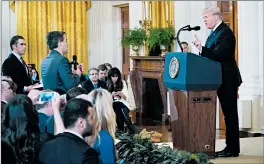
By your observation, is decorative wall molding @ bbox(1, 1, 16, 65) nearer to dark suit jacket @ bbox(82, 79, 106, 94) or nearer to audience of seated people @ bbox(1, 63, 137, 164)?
dark suit jacket @ bbox(82, 79, 106, 94)

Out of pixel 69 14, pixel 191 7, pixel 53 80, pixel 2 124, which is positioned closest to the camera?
pixel 2 124

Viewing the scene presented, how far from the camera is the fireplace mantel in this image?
8.70 metres

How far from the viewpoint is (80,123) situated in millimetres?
2529

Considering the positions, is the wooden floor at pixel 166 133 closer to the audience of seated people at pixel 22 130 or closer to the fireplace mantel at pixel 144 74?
the fireplace mantel at pixel 144 74

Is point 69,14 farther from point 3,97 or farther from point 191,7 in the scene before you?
point 3,97

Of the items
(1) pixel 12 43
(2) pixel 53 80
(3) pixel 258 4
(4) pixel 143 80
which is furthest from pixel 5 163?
(4) pixel 143 80

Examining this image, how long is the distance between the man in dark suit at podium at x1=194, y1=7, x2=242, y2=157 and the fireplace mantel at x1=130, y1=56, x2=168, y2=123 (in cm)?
354

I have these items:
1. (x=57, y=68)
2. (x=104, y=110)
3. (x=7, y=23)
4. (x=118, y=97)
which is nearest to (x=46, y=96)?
(x=104, y=110)

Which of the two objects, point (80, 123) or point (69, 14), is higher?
point (69, 14)

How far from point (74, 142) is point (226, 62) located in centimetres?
272

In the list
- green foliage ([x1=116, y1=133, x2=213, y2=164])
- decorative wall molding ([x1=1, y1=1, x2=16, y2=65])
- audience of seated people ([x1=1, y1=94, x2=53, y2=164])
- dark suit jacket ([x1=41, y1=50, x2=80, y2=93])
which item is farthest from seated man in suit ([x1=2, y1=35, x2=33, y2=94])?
decorative wall molding ([x1=1, y1=1, x2=16, y2=65])

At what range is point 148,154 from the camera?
4.25 m

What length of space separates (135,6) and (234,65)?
596 cm

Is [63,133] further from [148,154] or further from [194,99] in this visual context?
[194,99]
